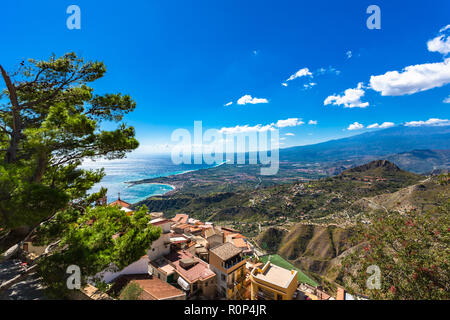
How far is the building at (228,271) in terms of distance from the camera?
33.6 ft

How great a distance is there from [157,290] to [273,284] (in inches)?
223

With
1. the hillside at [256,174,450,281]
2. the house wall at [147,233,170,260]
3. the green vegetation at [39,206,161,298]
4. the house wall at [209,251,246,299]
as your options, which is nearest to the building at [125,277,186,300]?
the house wall at [209,251,246,299]

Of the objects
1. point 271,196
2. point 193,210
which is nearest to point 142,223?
point 193,210

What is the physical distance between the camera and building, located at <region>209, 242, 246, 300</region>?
10246mm

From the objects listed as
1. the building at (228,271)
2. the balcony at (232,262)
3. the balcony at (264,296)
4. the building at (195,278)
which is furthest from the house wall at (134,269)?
the balcony at (264,296)

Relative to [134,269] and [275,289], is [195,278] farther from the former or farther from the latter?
[275,289]

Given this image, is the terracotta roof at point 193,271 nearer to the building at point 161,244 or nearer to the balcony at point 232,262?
the building at point 161,244

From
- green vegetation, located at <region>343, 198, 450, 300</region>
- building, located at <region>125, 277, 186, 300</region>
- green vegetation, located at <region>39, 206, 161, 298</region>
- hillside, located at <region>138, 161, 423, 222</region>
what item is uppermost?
green vegetation, located at <region>39, 206, 161, 298</region>

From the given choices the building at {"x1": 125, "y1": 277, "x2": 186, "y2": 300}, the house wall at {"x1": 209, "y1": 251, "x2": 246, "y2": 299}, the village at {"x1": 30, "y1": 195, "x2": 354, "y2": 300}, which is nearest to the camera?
the building at {"x1": 125, "y1": 277, "x2": 186, "y2": 300}

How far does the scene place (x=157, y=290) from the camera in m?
8.91

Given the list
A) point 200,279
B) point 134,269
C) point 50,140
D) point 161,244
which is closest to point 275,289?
point 200,279

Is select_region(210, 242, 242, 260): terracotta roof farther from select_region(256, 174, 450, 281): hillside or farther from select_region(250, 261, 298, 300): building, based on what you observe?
select_region(256, 174, 450, 281): hillside

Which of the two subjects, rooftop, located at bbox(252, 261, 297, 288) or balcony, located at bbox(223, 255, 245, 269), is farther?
balcony, located at bbox(223, 255, 245, 269)
